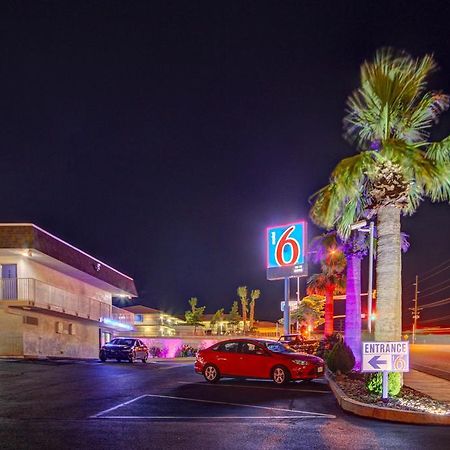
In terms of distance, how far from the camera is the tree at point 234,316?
104500 mm

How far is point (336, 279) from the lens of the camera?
38094 millimetres

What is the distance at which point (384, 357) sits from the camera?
1225 cm

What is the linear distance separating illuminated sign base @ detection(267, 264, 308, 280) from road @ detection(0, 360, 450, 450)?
11.9 m

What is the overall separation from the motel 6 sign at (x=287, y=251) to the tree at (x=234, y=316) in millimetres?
72506

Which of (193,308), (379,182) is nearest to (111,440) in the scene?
(379,182)

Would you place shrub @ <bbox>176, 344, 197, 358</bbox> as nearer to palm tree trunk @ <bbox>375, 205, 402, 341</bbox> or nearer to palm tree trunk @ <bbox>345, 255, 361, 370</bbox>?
palm tree trunk @ <bbox>345, 255, 361, 370</bbox>

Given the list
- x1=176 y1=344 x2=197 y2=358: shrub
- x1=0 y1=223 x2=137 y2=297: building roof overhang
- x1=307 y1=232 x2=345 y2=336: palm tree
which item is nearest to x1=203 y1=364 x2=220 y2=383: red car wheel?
x1=307 y1=232 x2=345 y2=336: palm tree

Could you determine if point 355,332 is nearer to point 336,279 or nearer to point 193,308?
point 336,279

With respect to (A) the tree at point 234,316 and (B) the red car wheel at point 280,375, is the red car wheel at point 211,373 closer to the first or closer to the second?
(B) the red car wheel at point 280,375

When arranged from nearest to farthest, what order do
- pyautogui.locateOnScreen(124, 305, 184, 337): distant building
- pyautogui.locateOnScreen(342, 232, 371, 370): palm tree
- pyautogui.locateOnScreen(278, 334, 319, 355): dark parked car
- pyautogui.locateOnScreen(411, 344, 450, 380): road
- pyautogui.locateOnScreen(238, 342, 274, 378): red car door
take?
pyautogui.locateOnScreen(238, 342, 274, 378): red car door
pyautogui.locateOnScreen(411, 344, 450, 380): road
pyautogui.locateOnScreen(342, 232, 371, 370): palm tree
pyautogui.locateOnScreen(278, 334, 319, 355): dark parked car
pyautogui.locateOnScreen(124, 305, 184, 337): distant building

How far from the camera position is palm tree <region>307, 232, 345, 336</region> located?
28.9 meters

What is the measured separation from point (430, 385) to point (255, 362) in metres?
4.96

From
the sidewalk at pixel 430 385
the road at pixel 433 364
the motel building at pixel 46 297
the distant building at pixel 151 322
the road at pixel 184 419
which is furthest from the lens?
the distant building at pixel 151 322

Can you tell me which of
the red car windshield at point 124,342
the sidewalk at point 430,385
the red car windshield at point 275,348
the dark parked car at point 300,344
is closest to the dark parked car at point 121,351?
the red car windshield at point 124,342
